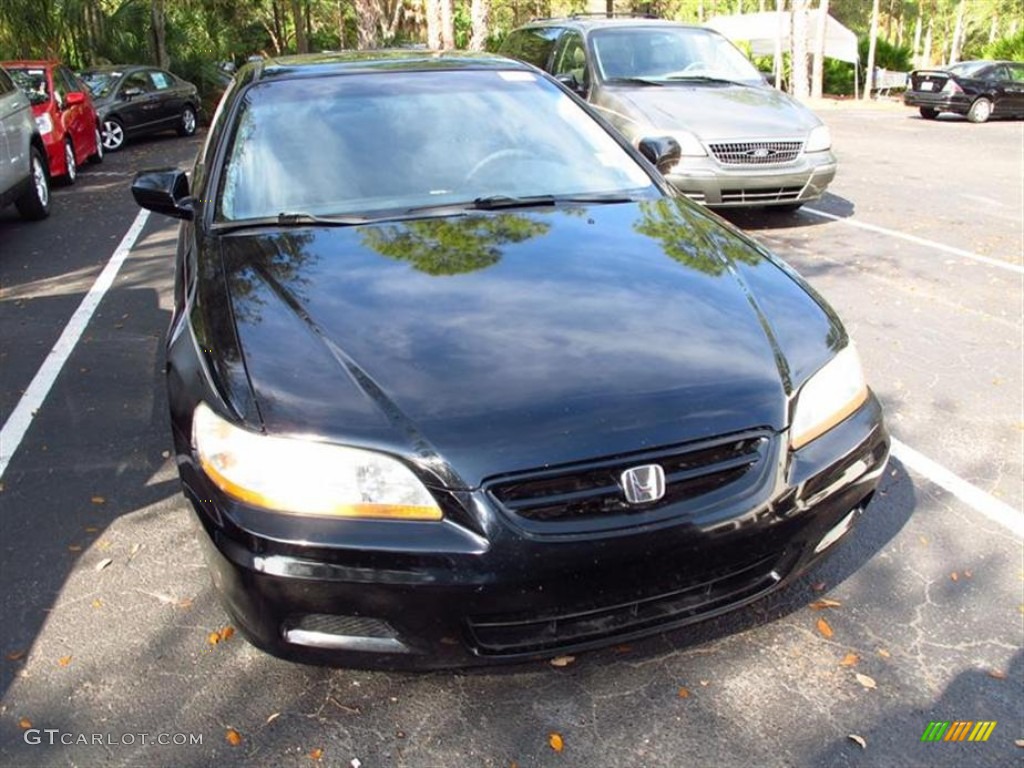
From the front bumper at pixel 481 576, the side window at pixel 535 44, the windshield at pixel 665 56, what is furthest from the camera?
the side window at pixel 535 44

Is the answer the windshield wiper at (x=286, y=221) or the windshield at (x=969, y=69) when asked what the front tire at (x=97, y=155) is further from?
the windshield at (x=969, y=69)

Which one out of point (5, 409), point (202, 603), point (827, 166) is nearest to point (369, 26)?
point (827, 166)

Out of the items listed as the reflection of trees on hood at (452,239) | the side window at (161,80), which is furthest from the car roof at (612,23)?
the side window at (161,80)

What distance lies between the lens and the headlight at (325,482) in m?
2.10

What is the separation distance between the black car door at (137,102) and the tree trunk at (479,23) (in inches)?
273

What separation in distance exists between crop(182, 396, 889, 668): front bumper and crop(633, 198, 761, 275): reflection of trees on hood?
90cm

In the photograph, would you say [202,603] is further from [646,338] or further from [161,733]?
[646,338]

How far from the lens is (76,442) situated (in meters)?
4.07

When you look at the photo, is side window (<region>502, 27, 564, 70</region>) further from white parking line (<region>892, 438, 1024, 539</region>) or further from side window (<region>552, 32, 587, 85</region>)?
white parking line (<region>892, 438, 1024, 539</region>)

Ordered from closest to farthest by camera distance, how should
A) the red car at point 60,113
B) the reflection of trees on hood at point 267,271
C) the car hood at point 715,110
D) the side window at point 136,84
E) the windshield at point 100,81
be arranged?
the reflection of trees on hood at point 267,271, the car hood at point 715,110, the red car at point 60,113, the windshield at point 100,81, the side window at point 136,84

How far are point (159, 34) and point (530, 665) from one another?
2273 cm

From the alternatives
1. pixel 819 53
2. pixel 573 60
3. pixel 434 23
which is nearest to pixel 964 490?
pixel 573 60

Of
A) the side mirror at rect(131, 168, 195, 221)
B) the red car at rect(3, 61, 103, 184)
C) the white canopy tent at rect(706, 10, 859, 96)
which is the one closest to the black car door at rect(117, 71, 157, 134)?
the red car at rect(3, 61, 103, 184)

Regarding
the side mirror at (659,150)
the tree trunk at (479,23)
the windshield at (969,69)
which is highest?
the tree trunk at (479,23)
